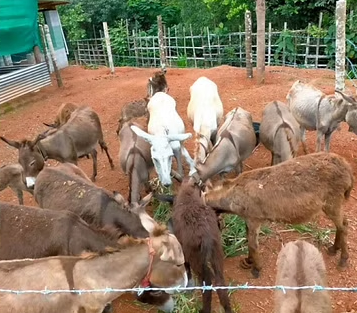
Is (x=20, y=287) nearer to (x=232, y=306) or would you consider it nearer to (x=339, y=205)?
(x=232, y=306)

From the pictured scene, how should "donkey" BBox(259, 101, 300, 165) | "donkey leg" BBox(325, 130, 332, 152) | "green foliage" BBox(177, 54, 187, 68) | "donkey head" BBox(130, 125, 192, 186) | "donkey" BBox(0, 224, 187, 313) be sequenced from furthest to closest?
"green foliage" BBox(177, 54, 187, 68), "donkey leg" BBox(325, 130, 332, 152), "donkey" BBox(259, 101, 300, 165), "donkey head" BBox(130, 125, 192, 186), "donkey" BBox(0, 224, 187, 313)

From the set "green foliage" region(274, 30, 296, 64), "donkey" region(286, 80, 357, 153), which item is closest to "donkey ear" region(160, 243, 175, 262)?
"donkey" region(286, 80, 357, 153)

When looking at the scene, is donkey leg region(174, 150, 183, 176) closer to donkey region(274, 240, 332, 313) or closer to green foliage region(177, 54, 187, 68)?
donkey region(274, 240, 332, 313)

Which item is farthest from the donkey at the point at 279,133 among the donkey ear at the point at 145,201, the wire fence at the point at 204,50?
the wire fence at the point at 204,50

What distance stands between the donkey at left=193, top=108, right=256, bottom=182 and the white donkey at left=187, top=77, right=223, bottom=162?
1.07 feet

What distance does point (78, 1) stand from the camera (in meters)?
22.6

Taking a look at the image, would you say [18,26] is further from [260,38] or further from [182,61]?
[260,38]

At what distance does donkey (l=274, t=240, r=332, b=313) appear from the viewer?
3.32 metres

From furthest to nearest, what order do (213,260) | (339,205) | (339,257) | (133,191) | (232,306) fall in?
(133,191) < (339,257) < (339,205) < (232,306) < (213,260)

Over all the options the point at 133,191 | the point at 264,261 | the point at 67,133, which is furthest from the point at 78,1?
the point at 264,261

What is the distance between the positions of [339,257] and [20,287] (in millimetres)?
3724

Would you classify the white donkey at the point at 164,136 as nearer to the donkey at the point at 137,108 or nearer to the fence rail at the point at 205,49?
the donkey at the point at 137,108

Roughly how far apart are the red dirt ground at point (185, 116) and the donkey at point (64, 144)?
2.72 feet

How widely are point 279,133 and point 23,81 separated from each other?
1022 cm
